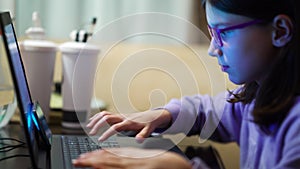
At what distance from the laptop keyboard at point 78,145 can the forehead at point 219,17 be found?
1.08ft

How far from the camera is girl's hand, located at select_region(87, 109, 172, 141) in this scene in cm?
100

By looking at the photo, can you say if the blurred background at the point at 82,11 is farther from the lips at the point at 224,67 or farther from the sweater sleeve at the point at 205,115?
the lips at the point at 224,67

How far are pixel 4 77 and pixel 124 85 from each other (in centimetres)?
50

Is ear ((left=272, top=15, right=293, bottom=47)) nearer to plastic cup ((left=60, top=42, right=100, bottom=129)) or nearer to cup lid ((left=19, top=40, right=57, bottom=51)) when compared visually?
plastic cup ((left=60, top=42, right=100, bottom=129))

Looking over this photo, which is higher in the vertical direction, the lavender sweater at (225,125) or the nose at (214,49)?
the nose at (214,49)

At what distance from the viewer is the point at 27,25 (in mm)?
1636

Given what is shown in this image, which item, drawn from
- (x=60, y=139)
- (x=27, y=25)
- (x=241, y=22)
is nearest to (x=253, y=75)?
(x=241, y=22)

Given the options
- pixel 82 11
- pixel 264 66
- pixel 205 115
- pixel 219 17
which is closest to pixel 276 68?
pixel 264 66

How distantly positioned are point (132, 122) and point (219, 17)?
0.35 meters

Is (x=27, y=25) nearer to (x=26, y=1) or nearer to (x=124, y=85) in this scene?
(x=26, y=1)

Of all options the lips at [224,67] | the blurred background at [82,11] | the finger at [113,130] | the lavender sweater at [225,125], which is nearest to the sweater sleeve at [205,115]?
the lavender sweater at [225,125]

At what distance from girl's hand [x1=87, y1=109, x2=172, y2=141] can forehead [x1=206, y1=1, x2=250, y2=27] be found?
0.32 meters

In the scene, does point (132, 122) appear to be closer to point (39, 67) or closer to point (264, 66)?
point (264, 66)

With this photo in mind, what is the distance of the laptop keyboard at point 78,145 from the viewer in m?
0.92
